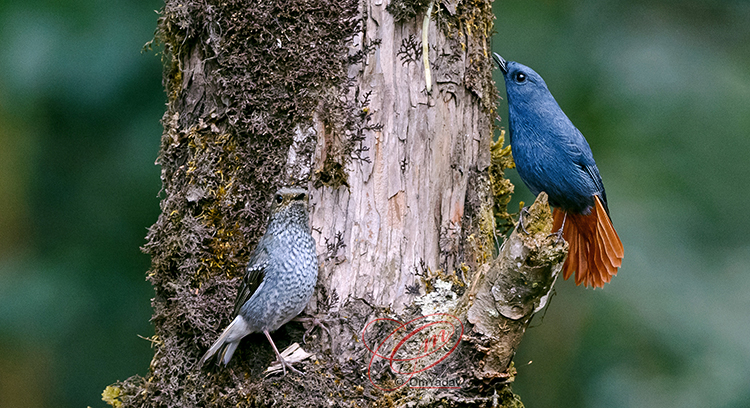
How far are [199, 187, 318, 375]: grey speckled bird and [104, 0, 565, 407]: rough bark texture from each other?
100 millimetres

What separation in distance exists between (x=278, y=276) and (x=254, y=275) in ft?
0.37

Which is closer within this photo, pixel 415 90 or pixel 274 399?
pixel 274 399

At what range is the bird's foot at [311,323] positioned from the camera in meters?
2.85

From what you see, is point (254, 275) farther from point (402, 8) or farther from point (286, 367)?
point (402, 8)

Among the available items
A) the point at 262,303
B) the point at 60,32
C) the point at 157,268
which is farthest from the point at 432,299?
the point at 60,32

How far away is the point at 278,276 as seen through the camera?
2814mm

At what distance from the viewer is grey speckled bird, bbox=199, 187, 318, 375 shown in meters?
2.76

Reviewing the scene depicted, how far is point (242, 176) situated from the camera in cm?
294

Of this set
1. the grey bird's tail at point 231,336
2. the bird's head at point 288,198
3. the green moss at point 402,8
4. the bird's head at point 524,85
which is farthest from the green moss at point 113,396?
the bird's head at point 524,85

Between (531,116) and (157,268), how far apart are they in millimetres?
2076

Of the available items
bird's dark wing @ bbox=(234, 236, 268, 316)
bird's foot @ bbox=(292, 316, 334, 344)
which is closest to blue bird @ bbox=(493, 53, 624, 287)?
bird's foot @ bbox=(292, 316, 334, 344)

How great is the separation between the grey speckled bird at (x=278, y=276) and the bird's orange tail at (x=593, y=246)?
1.46 meters

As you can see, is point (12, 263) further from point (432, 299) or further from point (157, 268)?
point (432, 299)
